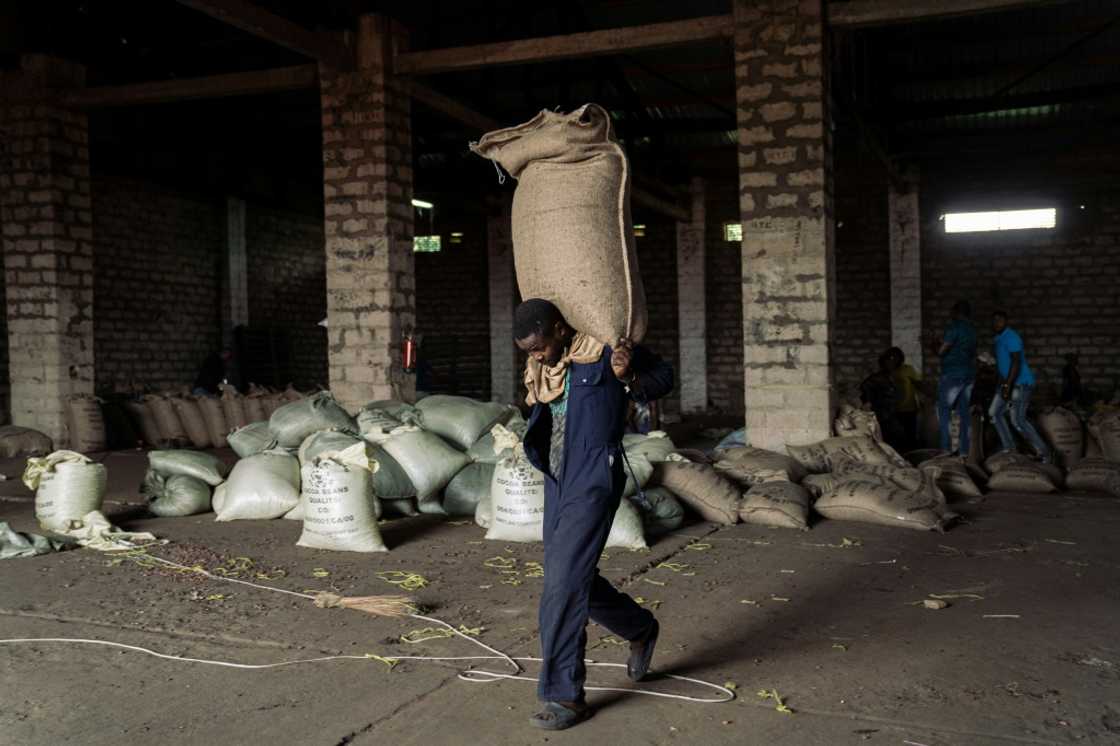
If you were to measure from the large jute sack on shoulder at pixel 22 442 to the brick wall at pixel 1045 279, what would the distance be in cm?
1158

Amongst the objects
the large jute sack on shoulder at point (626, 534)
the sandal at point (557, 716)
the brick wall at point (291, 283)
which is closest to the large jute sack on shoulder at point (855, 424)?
the large jute sack on shoulder at point (626, 534)

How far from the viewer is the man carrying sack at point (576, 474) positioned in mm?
2641

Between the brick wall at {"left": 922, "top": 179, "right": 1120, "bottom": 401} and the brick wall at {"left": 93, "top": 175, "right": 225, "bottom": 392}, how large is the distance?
10761 millimetres

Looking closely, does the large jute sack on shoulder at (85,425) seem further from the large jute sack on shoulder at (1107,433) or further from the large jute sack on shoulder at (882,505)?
the large jute sack on shoulder at (1107,433)

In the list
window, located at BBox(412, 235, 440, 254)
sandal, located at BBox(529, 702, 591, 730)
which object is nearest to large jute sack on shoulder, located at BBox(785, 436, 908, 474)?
sandal, located at BBox(529, 702, 591, 730)

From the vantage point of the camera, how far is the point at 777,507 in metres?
5.70

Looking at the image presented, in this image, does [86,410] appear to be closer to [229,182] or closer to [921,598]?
[229,182]

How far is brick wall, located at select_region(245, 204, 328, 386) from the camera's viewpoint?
15.3m

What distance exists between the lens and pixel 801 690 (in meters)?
2.90

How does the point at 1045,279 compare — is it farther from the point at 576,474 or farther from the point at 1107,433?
the point at 576,474

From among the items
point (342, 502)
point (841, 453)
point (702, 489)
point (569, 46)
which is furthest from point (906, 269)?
point (342, 502)

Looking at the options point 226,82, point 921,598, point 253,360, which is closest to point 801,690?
point 921,598

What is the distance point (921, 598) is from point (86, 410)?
8.44m

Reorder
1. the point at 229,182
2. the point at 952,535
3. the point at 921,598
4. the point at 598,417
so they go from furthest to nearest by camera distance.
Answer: the point at 229,182, the point at 952,535, the point at 921,598, the point at 598,417
